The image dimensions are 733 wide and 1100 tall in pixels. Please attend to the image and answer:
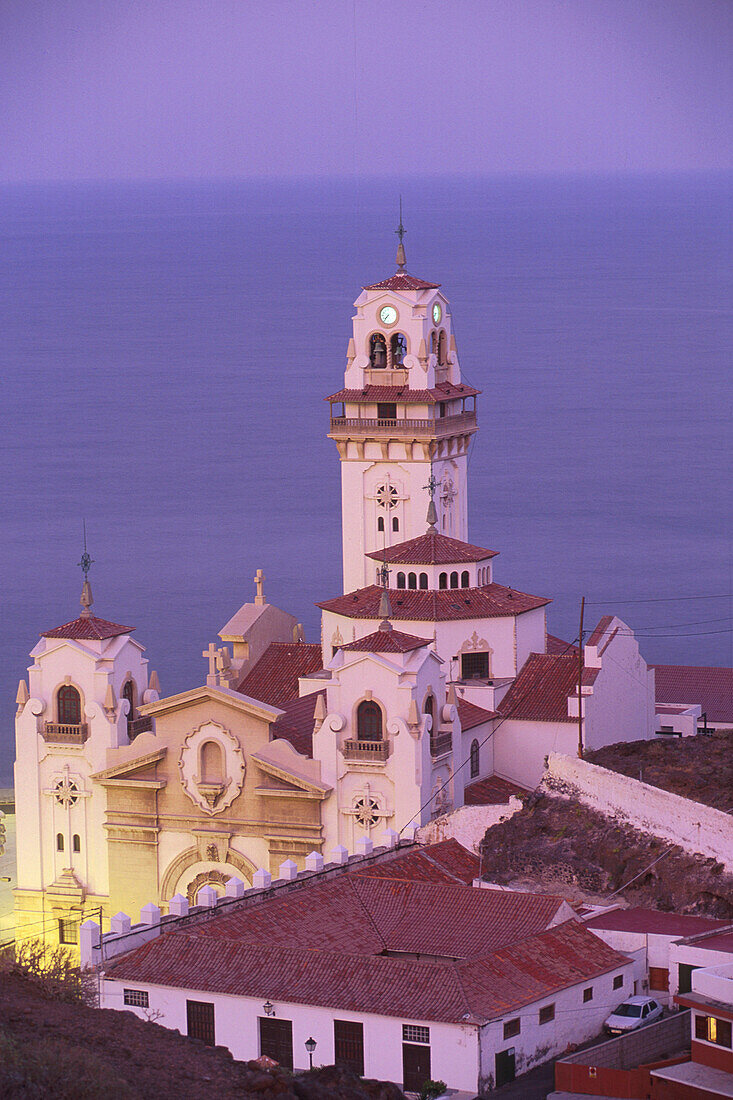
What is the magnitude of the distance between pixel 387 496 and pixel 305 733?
591 inches

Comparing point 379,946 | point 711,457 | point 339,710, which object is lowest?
point 379,946

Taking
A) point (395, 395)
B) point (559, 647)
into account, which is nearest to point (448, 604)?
point (559, 647)

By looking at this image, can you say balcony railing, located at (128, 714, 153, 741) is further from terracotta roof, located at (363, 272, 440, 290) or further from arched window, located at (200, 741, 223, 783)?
terracotta roof, located at (363, 272, 440, 290)

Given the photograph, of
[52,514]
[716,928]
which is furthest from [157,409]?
[716,928]

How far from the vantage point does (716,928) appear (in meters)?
48.3

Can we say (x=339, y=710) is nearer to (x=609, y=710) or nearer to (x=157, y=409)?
(x=609, y=710)

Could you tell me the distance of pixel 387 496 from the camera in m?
74.4

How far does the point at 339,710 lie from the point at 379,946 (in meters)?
11.5

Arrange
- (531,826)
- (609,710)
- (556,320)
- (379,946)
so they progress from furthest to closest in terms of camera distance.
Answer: (556,320) → (609,710) → (531,826) → (379,946)

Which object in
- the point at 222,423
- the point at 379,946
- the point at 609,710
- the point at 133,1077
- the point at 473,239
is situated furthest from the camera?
the point at 473,239

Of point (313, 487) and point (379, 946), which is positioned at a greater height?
point (313, 487)

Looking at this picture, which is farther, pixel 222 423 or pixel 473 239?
pixel 473 239

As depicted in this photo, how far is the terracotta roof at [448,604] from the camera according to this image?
207ft

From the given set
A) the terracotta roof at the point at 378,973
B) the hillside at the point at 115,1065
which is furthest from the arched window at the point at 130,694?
the hillside at the point at 115,1065
